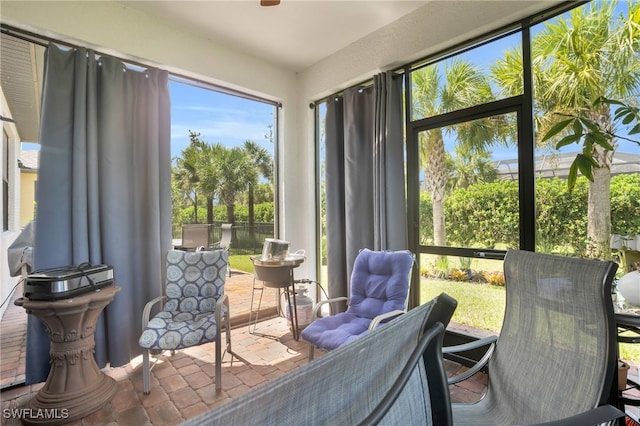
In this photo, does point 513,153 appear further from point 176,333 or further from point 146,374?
point 146,374

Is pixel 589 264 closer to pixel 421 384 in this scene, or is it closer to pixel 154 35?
pixel 421 384

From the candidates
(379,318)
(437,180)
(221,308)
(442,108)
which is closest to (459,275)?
(437,180)

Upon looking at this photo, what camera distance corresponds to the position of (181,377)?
95.8 inches

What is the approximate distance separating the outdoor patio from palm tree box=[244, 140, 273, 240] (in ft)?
4.44

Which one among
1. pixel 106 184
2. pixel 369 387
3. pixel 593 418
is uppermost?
pixel 106 184

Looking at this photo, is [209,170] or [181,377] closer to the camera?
[181,377]

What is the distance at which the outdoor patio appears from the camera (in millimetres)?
2010

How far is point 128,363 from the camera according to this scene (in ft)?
8.58

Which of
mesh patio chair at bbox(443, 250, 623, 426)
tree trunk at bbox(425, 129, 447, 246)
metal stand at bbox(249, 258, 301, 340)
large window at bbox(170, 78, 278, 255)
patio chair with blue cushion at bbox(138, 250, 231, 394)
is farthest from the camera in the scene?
large window at bbox(170, 78, 278, 255)

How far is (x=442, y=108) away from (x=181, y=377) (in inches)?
121

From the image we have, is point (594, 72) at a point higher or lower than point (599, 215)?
higher

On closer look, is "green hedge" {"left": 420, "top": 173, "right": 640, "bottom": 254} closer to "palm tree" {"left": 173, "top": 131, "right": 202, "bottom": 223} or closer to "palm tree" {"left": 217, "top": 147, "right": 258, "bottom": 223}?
"palm tree" {"left": 217, "top": 147, "right": 258, "bottom": 223}

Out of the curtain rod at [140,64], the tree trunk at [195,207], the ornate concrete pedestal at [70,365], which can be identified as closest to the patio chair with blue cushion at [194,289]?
the ornate concrete pedestal at [70,365]

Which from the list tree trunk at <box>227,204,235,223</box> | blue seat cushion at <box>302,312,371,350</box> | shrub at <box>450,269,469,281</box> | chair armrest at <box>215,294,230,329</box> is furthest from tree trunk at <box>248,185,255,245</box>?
shrub at <box>450,269,469,281</box>
